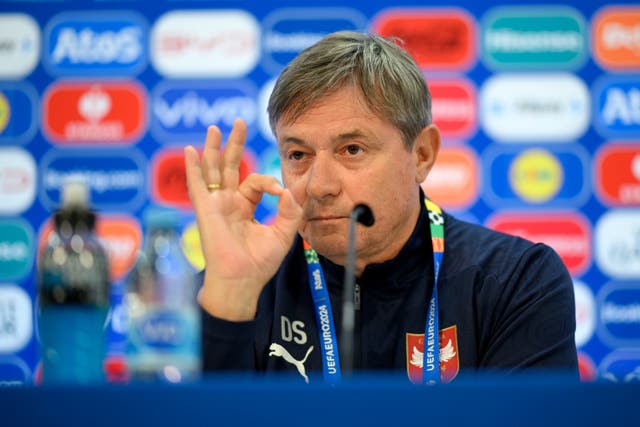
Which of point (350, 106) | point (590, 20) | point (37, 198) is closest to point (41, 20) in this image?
point (37, 198)

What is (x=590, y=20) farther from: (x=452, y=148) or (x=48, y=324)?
(x=48, y=324)

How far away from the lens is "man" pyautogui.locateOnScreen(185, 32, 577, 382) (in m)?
1.69

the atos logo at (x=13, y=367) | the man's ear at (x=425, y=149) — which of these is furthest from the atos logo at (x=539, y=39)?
the atos logo at (x=13, y=367)

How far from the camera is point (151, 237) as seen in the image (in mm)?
1158

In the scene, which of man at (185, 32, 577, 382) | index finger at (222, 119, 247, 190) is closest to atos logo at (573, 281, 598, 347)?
man at (185, 32, 577, 382)

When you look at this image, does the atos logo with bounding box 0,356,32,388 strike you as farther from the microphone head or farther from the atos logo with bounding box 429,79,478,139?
the microphone head

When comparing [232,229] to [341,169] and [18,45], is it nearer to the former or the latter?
[341,169]

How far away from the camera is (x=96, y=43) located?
10.5 feet

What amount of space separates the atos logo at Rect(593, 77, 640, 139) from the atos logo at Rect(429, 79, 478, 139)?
49cm

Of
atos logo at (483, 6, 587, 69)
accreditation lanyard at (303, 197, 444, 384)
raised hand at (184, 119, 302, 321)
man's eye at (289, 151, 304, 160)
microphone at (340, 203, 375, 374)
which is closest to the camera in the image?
microphone at (340, 203, 375, 374)

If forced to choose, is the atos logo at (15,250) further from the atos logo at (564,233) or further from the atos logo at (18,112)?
the atos logo at (564,233)

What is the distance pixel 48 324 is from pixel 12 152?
2.39 m

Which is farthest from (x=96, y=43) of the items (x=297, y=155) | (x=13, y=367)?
(x=297, y=155)

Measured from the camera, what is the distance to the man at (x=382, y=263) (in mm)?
1688
